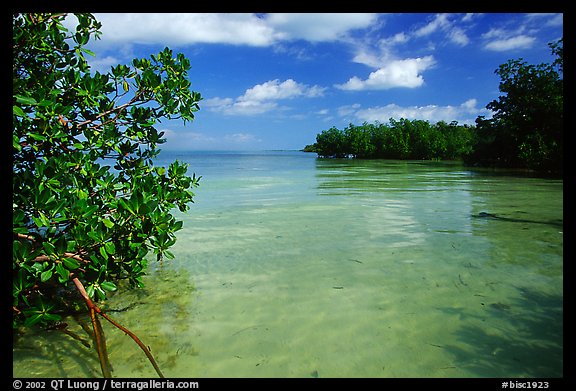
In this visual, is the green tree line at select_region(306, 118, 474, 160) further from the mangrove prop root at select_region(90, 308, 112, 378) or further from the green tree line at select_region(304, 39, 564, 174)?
the mangrove prop root at select_region(90, 308, 112, 378)

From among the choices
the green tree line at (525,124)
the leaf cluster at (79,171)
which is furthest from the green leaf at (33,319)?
the green tree line at (525,124)

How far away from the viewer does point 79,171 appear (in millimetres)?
2885

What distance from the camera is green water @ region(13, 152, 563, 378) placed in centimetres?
249

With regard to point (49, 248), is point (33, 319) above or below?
below

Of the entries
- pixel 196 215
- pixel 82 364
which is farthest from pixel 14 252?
pixel 196 215

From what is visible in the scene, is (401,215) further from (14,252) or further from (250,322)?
(14,252)

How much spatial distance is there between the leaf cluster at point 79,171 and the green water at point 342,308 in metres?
0.56

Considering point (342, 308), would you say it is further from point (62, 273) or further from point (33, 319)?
point (33, 319)

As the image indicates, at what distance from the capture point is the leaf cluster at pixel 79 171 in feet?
7.79

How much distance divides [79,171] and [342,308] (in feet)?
8.64

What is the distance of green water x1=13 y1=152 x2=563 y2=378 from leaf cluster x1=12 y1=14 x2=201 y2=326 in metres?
0.56

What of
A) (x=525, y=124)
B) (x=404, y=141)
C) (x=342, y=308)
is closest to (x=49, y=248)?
(x=342, y=308)
